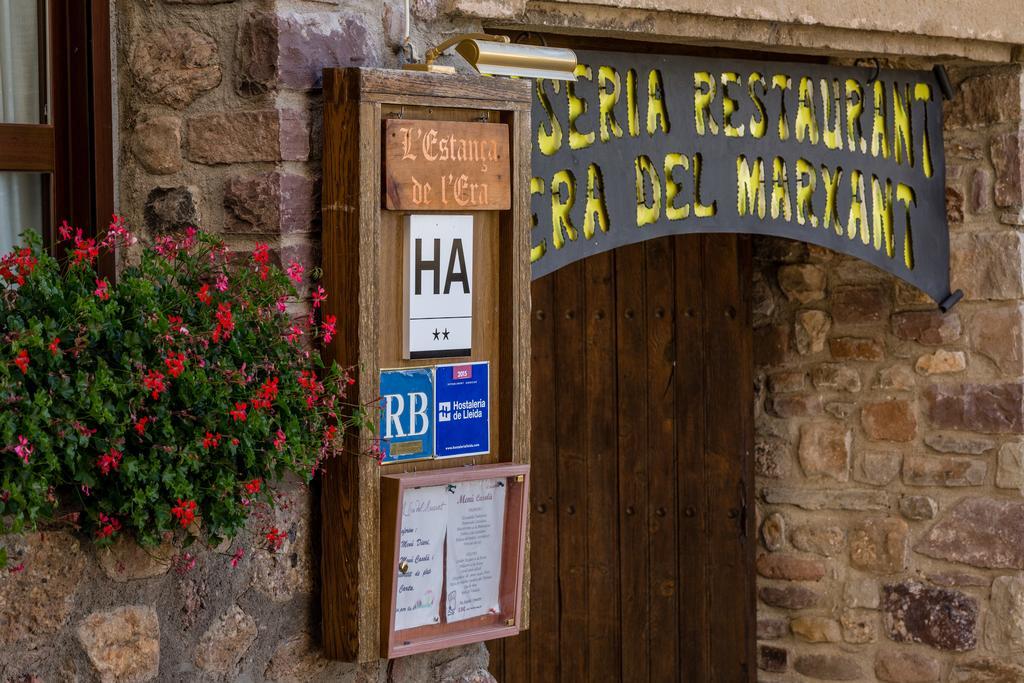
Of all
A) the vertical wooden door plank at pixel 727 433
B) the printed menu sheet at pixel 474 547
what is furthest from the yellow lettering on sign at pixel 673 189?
the printed menu sheet at pixel 474 547

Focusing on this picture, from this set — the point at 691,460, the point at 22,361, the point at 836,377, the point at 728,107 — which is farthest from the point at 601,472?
→ the point at 22,361

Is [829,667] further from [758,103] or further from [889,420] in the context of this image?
[758,103]

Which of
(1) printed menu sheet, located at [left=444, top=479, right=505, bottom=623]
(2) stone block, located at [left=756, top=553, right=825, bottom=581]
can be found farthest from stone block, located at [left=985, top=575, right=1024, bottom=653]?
(1) printed menu sheet, located at [left=444, top=479, right=505, bottom=623]

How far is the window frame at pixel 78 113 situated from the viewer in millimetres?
2820

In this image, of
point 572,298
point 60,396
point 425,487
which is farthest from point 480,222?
point 572,298

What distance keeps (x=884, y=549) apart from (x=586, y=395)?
111 cm

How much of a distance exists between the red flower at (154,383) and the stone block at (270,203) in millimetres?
496

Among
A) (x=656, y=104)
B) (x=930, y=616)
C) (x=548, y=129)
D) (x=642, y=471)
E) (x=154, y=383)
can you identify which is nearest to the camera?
(x=154, y=383)

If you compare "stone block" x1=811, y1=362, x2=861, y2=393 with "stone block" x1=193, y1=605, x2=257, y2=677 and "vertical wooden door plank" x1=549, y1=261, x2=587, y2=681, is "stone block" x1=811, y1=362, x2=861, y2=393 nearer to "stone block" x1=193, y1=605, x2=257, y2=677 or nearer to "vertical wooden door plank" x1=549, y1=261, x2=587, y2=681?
"vertical wooden door plank" x1=549, y1=261, x2=587, y2=681

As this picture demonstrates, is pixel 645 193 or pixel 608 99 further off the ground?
pixel 608 99

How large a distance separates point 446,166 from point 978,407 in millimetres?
→ 2465

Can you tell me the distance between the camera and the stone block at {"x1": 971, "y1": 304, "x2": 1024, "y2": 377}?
4.51 metres

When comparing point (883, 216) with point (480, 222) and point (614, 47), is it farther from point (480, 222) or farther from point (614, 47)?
point (480, 222)

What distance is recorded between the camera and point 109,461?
222 cm
